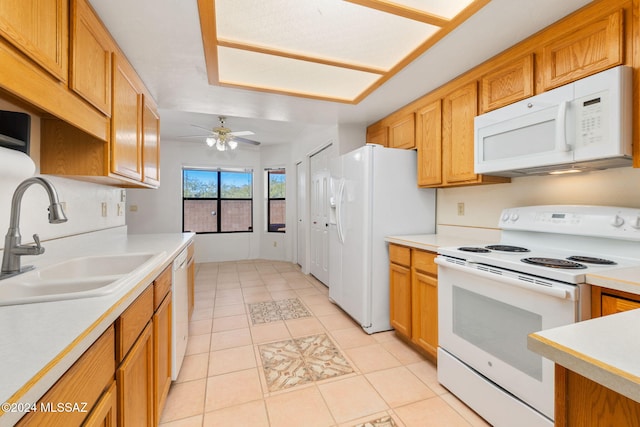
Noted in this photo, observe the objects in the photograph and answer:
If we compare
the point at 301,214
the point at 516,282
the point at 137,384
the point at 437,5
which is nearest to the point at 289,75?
the point at 437,5

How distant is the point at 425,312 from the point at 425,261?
385 millimetres

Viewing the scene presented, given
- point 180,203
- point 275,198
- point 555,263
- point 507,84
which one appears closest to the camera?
point 555,263

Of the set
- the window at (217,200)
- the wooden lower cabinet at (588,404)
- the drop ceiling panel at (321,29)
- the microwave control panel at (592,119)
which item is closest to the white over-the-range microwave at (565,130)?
the microwave control panel at (592,119)

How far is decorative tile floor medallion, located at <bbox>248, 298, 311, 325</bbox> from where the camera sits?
2.93 metres

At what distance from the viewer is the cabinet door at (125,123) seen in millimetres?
1688

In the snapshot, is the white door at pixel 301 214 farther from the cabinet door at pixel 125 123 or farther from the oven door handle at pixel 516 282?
the oven door handle at pixel 516 282

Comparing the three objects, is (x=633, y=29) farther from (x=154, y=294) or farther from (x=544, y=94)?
(x=154, y=294)

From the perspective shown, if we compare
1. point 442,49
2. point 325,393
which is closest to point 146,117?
point 442,49

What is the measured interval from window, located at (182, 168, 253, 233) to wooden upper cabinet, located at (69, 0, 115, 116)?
4196 millimetres

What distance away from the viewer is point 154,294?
135cm

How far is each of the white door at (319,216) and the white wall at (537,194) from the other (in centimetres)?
173

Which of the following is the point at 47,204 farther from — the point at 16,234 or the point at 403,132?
the point at 403,132

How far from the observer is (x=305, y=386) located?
183 cm

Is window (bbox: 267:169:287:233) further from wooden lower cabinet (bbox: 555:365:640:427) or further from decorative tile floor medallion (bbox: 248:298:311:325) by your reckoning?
wooden lower cabinet (bbox: 555:365:640:427)
